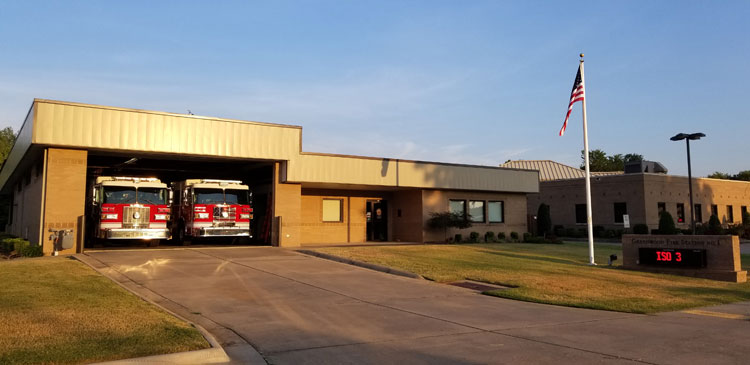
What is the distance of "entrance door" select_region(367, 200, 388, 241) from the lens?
3284 cm

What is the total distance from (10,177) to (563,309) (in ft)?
112

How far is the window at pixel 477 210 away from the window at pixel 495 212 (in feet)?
1.71

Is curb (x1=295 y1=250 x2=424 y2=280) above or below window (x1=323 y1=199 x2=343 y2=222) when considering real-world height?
below

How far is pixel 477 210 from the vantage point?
3431cm

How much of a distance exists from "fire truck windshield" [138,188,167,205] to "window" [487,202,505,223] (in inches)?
792

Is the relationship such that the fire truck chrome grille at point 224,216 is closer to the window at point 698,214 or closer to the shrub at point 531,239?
the shrub at point 531,239

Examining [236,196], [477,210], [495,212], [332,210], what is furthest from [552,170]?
[236,196]

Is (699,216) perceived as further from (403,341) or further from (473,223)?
(403,341)

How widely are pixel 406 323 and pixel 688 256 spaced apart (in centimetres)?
1313

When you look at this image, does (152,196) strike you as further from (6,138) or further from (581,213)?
(6,138)

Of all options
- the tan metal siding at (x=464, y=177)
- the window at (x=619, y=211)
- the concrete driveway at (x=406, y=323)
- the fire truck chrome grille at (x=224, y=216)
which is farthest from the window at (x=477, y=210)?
the concrete driveway at (x=406, y=323)

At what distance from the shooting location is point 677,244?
18.5 meters

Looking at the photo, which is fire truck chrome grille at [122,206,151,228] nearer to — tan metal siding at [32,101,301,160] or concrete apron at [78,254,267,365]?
tan metal siding at [32,101,301,160]

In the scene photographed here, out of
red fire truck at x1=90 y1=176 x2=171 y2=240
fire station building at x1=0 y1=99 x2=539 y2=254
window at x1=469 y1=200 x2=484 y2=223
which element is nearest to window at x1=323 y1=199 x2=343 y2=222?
fire station building at x1=0 y1=99 x2=539 y2=254
